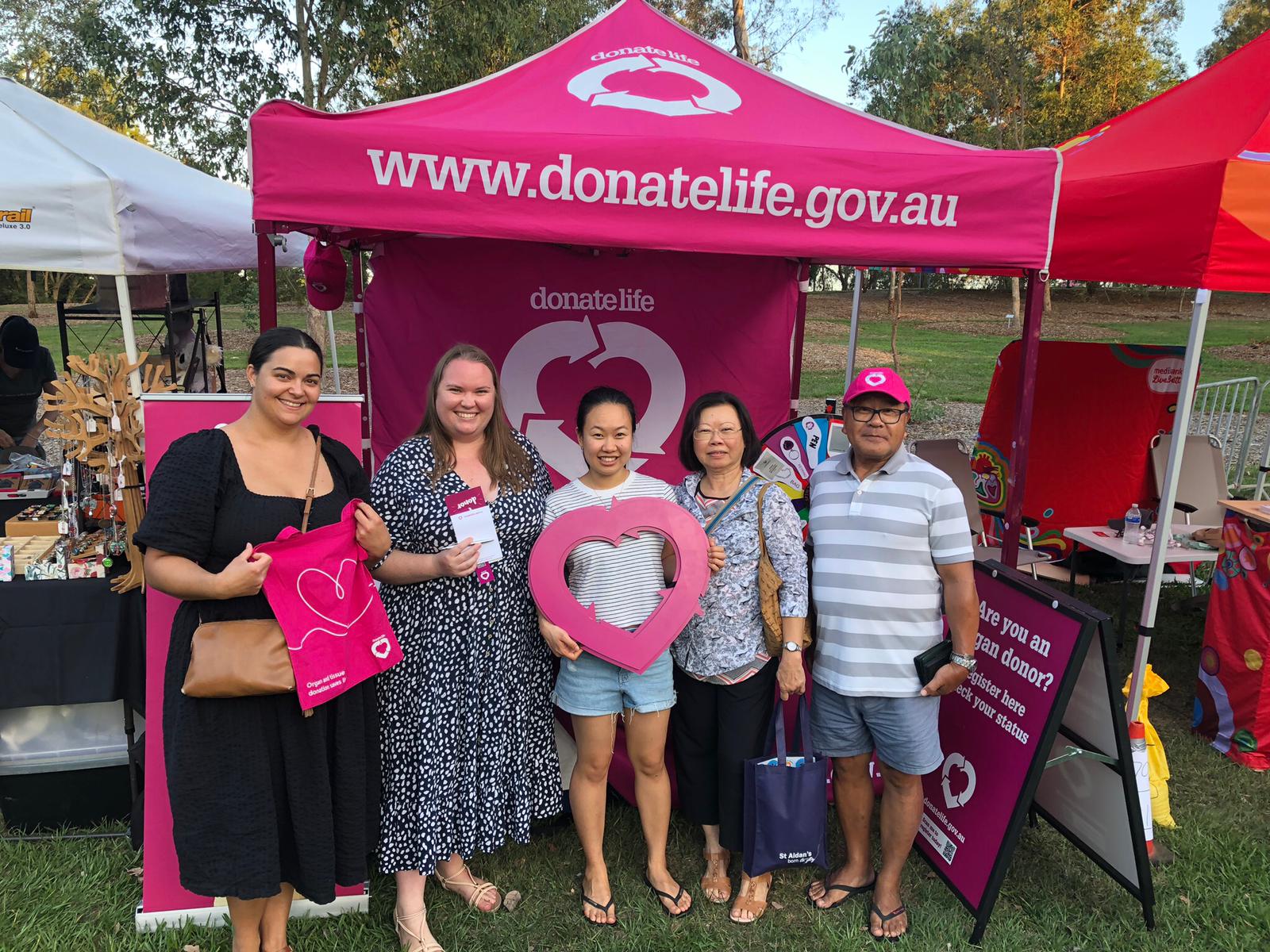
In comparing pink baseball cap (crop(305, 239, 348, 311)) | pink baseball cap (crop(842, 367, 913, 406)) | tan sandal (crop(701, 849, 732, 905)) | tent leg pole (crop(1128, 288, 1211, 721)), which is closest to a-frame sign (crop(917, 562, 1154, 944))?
tent leg pole (crop(1128, 288, 1211, 721))

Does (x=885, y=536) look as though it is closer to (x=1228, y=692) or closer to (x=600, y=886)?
(x=600, y=886)

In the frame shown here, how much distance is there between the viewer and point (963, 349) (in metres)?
21.1

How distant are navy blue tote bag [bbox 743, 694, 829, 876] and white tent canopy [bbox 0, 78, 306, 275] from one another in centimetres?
336

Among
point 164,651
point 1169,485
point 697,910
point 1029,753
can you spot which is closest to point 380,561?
point 164,651

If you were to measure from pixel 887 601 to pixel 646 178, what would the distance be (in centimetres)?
149

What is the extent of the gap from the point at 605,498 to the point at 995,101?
2550 cm

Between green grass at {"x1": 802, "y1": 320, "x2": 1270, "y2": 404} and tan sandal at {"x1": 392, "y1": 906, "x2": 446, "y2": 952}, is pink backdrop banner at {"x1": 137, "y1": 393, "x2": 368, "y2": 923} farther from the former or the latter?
green grass at {"x1": 802, "y1": 320, "x2": 1270, "y2": 404}

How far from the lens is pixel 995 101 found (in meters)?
23.4

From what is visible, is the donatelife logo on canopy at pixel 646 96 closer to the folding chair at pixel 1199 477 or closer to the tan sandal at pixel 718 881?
the tan sandal at pixel 718 881

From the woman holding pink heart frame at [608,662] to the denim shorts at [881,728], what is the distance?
1.66ft

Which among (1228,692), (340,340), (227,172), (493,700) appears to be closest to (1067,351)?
(1228,692)

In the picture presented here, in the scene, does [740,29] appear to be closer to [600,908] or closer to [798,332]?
[798,332]

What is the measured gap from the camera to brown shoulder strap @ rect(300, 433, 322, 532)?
2.12 meters

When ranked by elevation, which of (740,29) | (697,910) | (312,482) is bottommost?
(697,910)
